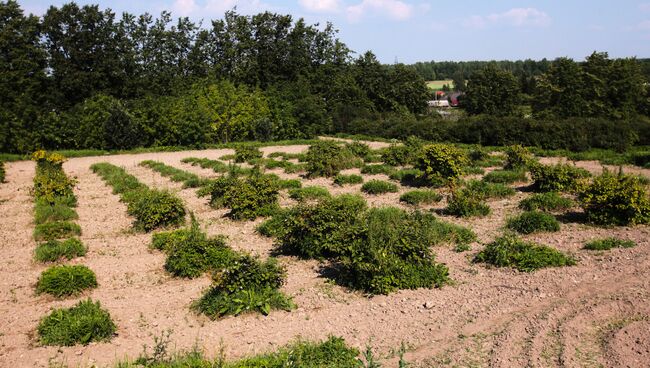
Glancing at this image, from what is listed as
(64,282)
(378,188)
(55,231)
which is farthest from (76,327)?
(378,188)

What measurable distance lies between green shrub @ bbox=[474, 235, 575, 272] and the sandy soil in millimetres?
221

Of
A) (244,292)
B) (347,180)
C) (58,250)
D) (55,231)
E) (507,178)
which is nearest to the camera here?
(244,292)

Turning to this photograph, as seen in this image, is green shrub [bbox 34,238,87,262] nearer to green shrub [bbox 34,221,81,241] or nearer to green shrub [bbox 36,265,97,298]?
green shrub [bbox 34,221,81,241]

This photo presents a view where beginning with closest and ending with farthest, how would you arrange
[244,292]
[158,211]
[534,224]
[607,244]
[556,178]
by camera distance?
[244,292]
[607,244]
[534,224]
[158,211]
[556,178]

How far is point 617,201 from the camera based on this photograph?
383 inches

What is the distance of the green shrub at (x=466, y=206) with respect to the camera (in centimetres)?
1092

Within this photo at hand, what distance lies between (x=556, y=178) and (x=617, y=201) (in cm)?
302

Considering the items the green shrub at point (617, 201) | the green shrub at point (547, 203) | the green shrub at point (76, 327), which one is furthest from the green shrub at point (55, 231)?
the green shrub at point (617, 201)

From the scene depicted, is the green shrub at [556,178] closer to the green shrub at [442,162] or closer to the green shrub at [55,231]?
the green shrub at [442,162]

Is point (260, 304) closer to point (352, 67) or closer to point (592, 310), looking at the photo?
point (592, 310)

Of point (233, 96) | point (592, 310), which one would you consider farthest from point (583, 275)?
point (233, 96)

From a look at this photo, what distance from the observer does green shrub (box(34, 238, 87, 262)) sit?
885cm

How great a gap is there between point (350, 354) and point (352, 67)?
44.8 meters

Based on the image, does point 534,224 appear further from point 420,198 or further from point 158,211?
point 158,211
